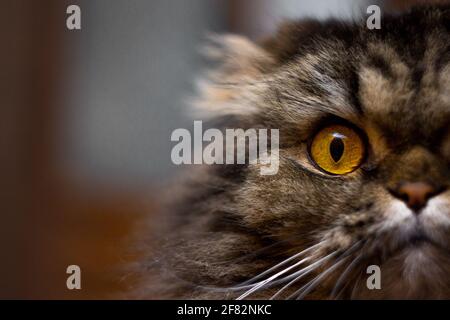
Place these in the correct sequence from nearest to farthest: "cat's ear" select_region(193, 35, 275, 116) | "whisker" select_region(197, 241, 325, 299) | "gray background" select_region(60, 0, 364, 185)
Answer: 1. "whisker" select_region(197, 241, 325, 299)
2. "cat's ear" select_region(193, 35, 275, 116)
3. "gray background" select_region(60, 0, 364, 185)

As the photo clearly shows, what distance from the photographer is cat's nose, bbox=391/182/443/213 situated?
3.32 ft

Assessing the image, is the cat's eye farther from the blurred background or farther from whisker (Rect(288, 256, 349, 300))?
the blurred background

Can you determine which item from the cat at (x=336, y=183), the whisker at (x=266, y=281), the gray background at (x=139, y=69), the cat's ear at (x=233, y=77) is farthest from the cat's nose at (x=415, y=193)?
the gray background at (x=139, y=69)

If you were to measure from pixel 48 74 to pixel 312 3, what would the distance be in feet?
2.83

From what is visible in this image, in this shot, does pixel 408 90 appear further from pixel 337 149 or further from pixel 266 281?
pixel 266 281

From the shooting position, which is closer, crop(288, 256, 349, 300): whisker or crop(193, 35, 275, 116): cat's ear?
crop(288, 256, 349, 300): whisker

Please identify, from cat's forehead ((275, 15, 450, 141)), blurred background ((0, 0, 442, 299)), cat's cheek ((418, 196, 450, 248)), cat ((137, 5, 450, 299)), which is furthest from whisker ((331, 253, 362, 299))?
blurred background ((0, 0, 442, 299))

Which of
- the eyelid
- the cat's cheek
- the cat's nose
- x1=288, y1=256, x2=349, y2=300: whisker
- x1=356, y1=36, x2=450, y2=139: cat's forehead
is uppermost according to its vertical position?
x1=356, y1=36, x2=450, y2=139: cat's forehead

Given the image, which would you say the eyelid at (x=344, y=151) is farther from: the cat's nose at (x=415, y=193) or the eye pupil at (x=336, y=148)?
the cat's nose at (x=415, y=193)

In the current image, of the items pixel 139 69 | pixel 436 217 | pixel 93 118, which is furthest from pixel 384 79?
pixel 93 118

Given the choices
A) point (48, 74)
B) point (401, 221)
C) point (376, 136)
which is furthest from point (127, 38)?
point (401, 221)

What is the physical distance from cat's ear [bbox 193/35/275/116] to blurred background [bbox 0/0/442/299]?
0.28ft

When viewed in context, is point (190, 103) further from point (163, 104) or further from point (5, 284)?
point (5, 284)

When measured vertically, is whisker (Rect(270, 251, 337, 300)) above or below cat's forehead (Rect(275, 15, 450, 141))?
below
